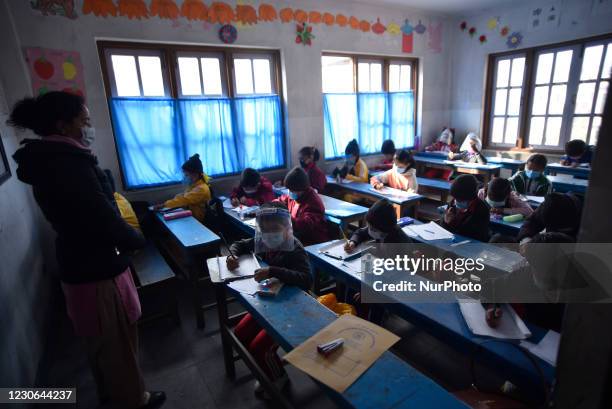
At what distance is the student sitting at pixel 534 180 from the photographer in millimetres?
3787

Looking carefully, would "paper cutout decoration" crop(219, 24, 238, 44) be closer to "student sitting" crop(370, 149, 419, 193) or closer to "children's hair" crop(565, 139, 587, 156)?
"student sitting" crop(370, 149, 419, 193)

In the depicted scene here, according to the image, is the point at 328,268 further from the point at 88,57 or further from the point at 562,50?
the point at 562,50

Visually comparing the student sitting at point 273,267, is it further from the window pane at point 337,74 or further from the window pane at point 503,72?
the window pane at point 503,72

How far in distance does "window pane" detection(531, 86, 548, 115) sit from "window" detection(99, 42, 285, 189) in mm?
4656

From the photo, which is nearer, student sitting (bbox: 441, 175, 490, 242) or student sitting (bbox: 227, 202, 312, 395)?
student sitting (bbox: 227, 202, 312, 395)

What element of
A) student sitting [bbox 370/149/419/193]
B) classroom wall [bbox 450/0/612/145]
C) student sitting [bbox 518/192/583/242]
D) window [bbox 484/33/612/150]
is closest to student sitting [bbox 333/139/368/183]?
student sitting [bbox 370/149/419/193]

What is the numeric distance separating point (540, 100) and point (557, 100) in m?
0.26

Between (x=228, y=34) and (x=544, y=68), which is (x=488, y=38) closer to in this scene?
(x=544, y=68)

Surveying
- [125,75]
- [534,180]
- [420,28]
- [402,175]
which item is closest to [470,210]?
[534,180]

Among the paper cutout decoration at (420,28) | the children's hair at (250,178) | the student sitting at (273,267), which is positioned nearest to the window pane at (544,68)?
the paper cutout decoration at (420,28)

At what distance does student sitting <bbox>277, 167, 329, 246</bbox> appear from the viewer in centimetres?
323

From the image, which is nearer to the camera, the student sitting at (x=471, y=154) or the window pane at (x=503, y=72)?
the student sitting at (x=471, y=154)

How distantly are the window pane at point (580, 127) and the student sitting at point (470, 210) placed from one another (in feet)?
14.2

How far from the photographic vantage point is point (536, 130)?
616 cm
